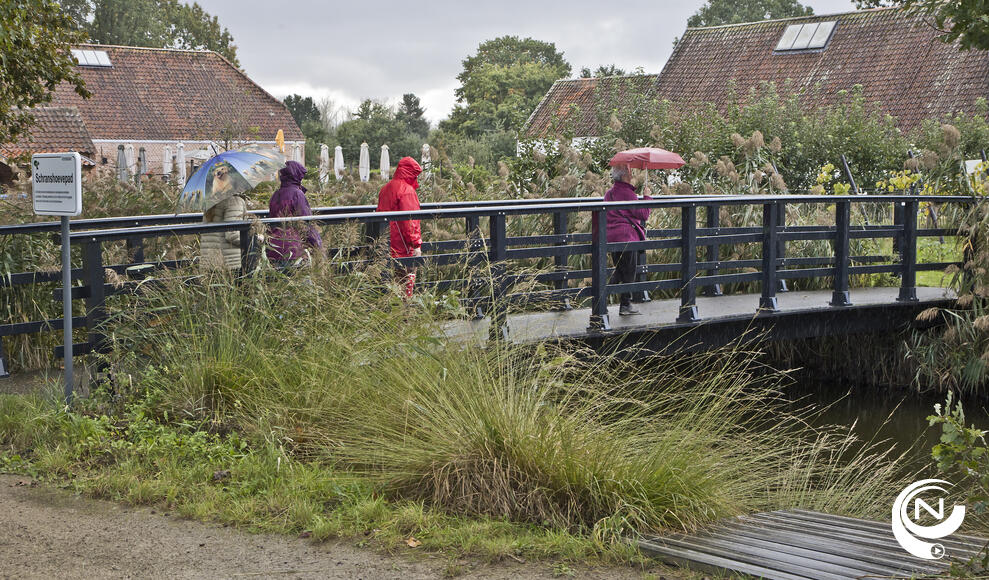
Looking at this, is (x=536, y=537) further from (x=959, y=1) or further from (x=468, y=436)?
(x=959, y=1)

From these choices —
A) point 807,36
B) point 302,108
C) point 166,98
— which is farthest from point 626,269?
point 302,108

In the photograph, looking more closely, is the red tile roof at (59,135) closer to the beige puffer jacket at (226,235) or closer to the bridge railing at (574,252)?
the bridge railing at (574,252)

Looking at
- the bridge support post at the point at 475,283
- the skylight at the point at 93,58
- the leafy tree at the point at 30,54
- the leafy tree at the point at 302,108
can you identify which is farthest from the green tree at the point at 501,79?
the bridge support post at the point at 475,283

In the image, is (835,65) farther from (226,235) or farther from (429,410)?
(429,410)

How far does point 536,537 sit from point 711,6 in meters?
72.4

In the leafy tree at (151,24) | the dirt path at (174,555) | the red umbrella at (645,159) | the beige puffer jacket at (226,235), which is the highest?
the leafy tree at (151,24)

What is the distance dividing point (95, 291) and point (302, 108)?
57030 millimetres

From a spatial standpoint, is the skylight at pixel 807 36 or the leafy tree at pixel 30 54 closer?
the leafy tree at pixel 30 54

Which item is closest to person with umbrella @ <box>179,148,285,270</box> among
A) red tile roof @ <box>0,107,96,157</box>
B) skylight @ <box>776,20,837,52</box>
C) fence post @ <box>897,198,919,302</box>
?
fence post @ <box>897,198,919,302</box>

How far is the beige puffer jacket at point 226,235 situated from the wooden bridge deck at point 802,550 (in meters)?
4.81

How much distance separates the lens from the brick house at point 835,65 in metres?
30.8

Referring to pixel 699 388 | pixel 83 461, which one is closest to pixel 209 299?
pixel 83 461

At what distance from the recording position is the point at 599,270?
365 inches

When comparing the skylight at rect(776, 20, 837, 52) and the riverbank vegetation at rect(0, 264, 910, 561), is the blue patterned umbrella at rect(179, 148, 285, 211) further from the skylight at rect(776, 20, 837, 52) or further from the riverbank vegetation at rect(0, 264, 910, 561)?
the skylight at rect(776, 20, 837, 52)
